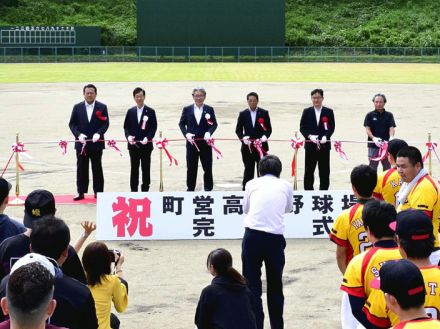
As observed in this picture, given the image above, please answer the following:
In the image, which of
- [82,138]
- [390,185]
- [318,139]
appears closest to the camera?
[390,185]

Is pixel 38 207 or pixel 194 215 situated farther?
pixel 194 215

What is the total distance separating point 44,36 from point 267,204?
7452cm

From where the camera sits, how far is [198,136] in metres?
15.2

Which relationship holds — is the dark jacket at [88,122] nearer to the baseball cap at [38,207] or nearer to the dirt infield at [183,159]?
the dirt infield at [183,159]

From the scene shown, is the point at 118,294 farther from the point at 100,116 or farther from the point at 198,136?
the point at 198,136

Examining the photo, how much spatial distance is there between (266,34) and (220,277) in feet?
246

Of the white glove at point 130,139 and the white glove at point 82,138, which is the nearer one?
the white glove at point 82,138

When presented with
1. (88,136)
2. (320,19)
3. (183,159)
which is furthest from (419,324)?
(320,19)

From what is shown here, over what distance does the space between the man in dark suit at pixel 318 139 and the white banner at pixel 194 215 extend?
2.74m

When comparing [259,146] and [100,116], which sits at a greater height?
[100,116]

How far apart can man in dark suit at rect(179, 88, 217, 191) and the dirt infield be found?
97cm

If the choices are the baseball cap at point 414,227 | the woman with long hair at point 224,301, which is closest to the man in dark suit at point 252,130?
the woman with long hair at point 224,301

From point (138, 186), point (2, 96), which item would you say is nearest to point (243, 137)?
point (138, 186)

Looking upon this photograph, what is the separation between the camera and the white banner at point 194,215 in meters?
11.8
